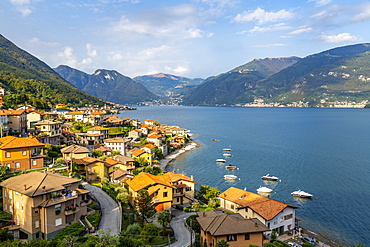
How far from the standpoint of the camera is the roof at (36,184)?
797 inches

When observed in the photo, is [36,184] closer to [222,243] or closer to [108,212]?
[108,212]

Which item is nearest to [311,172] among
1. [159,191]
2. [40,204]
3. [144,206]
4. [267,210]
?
[267,210]

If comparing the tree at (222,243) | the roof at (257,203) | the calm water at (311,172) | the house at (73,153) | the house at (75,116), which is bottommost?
the calm water at (311,172)

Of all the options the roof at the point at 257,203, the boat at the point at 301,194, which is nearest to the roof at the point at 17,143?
the roof at the point at 257,203

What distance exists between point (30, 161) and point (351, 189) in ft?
163

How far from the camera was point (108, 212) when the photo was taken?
85.7 feet

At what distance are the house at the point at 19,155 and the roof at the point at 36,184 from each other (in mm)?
9115

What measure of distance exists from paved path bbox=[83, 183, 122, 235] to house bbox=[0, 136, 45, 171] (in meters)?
7.33

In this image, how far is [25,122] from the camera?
53125 millimetres

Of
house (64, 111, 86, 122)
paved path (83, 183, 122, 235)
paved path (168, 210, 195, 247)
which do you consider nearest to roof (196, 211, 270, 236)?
paved path (168, 210, 195, 247)

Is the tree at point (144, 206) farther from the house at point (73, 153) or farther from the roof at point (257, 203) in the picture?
the house at point (73, 153)

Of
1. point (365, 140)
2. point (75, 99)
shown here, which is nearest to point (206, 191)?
point (365, 140)

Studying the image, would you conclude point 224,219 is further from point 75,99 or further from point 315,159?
point 75,99

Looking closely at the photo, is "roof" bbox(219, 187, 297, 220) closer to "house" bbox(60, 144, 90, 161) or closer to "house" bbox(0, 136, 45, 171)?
"house" bbox(60, 144, 90, 161)
